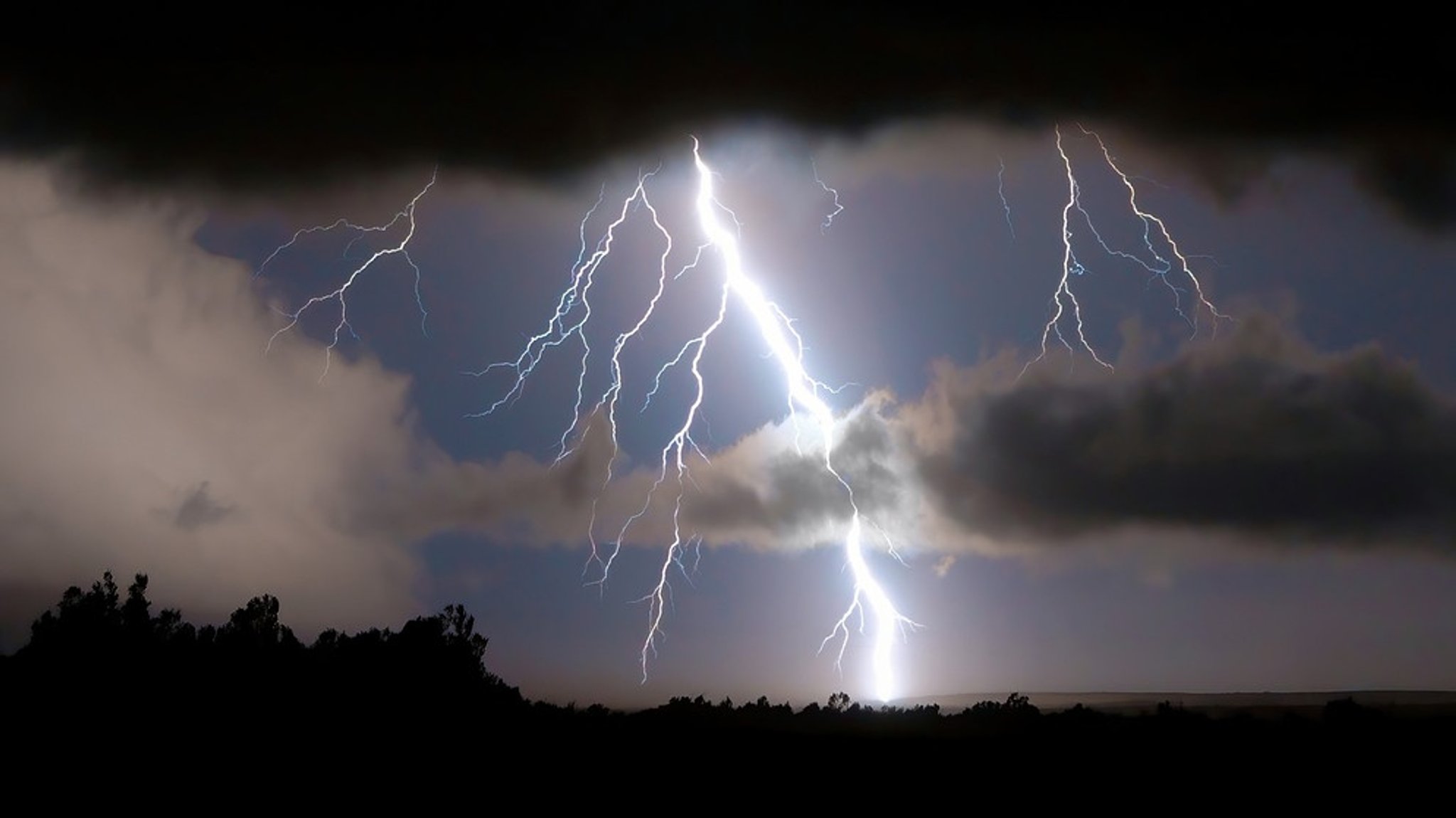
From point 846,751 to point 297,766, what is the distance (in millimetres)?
7890

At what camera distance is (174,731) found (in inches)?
795

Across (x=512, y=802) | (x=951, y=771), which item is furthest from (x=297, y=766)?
(x=951, y=771)

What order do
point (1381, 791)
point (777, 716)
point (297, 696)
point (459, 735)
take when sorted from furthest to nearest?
point (777, 716)
point (297, 696)
point (459, 735)
point (1381, 791)

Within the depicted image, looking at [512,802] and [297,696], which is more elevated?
[297,696]

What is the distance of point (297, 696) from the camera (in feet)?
86.8

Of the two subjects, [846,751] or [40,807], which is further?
[846,751]

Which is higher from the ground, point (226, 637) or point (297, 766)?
point (226, 637)

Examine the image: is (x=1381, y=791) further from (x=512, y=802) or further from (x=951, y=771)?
(x=512, y=802)

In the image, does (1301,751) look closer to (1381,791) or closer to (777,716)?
(1381,791)

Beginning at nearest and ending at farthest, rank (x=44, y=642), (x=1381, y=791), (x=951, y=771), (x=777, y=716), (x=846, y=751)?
1. (x=1381, y=791)
2. (x=951, y=771)
3. (x=846, y=751)
4. (x=777, y=716)
5. (x=44, y=642)

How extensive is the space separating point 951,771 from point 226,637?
33.5 metres

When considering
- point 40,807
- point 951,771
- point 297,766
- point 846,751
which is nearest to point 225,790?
point 297,766

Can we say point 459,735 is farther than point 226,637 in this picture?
No

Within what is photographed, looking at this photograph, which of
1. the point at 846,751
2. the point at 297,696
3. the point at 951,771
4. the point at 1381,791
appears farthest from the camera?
the point at 297,696
